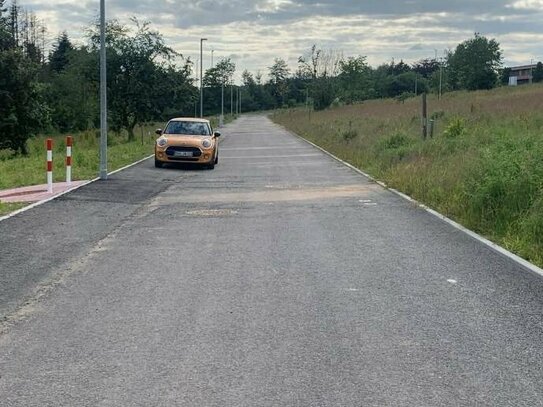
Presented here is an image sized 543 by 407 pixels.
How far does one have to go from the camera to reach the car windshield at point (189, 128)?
74.0 feet

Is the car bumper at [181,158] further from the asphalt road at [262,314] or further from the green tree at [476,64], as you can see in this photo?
the green tree at [476,64]

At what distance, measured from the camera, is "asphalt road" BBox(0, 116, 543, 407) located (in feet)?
13.4

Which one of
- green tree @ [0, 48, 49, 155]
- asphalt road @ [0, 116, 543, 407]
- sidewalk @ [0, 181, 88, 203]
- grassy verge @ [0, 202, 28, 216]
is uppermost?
green tree @ [0, 48, 49, 155]

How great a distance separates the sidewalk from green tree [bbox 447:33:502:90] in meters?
91.2

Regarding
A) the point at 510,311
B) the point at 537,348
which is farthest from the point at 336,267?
the point at 537,348

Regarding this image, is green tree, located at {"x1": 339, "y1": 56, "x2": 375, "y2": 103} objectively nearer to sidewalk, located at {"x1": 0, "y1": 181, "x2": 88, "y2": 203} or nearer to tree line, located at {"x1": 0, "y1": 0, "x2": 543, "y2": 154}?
tree line, located at {"x1": 0, "y1": 0, "x2": 543, "y2": 154}

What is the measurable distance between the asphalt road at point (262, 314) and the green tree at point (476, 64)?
314 ft

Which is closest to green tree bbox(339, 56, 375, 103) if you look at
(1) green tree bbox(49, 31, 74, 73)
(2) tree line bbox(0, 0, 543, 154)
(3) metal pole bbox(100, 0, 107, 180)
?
(2) tree line bbox(0, 0, 543, 154)

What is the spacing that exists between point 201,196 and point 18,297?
819 cm

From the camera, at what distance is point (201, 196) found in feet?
46.3

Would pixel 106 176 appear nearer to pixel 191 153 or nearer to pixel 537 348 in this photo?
pixel 191 153

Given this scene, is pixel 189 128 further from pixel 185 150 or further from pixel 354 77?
pixel 354 77

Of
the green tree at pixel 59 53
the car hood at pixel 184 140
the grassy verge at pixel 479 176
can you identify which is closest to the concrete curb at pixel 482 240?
the grassy verge at pixel 479 176

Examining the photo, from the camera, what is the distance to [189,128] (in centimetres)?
2283
